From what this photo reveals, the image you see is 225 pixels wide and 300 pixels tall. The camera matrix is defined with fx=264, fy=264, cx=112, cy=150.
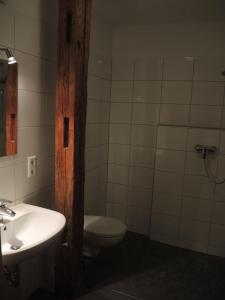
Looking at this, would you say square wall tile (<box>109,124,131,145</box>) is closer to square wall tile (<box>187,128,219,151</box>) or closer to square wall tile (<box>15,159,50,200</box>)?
square wall tile (<box>187,128,219,151</box>)

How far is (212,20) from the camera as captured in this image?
97.4 inches

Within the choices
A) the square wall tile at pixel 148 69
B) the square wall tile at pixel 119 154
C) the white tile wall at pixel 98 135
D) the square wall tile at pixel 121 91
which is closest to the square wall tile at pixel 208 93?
the square wall tile at pixel 148 69

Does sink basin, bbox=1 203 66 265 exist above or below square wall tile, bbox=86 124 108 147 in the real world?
below

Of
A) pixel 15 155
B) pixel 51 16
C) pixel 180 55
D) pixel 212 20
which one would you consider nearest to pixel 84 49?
pixel 51 16

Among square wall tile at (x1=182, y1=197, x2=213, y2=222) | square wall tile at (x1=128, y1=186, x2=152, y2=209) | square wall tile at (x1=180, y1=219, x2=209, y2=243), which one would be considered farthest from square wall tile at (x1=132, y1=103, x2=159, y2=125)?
square wall tile at (x1=180, y1=219, x2=209, y2=243)

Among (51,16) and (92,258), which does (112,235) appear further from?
(51,16)

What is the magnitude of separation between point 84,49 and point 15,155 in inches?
31.9

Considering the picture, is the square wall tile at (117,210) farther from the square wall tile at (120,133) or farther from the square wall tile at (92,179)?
the square wall tile at (120,133)

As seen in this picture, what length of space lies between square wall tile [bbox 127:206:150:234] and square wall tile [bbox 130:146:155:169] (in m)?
0.52

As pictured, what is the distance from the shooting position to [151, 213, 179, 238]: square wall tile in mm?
2781

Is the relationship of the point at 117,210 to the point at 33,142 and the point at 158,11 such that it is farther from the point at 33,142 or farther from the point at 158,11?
the point at 158,11

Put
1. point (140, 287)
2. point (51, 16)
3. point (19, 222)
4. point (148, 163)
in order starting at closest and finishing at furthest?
point (19, 222) < point (51, 16) < point (140, 287) < point (148, 163)

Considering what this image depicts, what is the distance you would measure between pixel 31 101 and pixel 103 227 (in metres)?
1.19

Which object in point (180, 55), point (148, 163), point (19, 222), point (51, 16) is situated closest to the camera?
point (19, 222)
